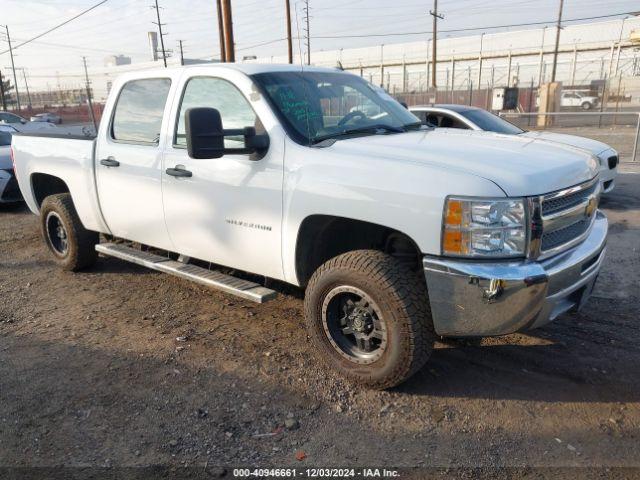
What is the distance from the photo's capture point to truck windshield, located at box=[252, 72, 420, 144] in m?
3.59

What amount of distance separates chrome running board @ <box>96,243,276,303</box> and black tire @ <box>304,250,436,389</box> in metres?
0.51

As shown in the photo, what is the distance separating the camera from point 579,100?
3919cm

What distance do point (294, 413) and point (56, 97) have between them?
9557 cm

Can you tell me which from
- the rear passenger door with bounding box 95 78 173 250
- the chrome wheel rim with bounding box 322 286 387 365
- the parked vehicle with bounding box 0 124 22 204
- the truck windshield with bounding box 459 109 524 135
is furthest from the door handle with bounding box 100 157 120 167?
the truck windshield with bounding box 459 109 524 135

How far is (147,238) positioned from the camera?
4574mm

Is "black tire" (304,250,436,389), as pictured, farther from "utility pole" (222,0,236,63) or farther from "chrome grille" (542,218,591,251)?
"utility pole" (222,0,236,63)

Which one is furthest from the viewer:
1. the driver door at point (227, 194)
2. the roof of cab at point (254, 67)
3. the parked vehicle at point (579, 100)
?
the parked vehicle at point (579, 100)

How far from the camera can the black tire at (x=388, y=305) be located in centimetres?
300

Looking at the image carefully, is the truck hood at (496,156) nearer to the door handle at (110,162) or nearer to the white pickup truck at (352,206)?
the white pickup truck at (352,206)

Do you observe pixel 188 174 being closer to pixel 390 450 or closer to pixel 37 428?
pixel 37 428

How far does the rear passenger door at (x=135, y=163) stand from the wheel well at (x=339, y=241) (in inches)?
55.8

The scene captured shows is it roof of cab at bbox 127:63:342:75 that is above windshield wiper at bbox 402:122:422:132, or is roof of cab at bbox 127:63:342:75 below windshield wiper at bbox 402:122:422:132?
above

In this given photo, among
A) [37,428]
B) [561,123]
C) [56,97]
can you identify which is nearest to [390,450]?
[37,428]

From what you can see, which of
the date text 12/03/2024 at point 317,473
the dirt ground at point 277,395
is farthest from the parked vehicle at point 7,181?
the date text 12/03/2024 at point 317,473
